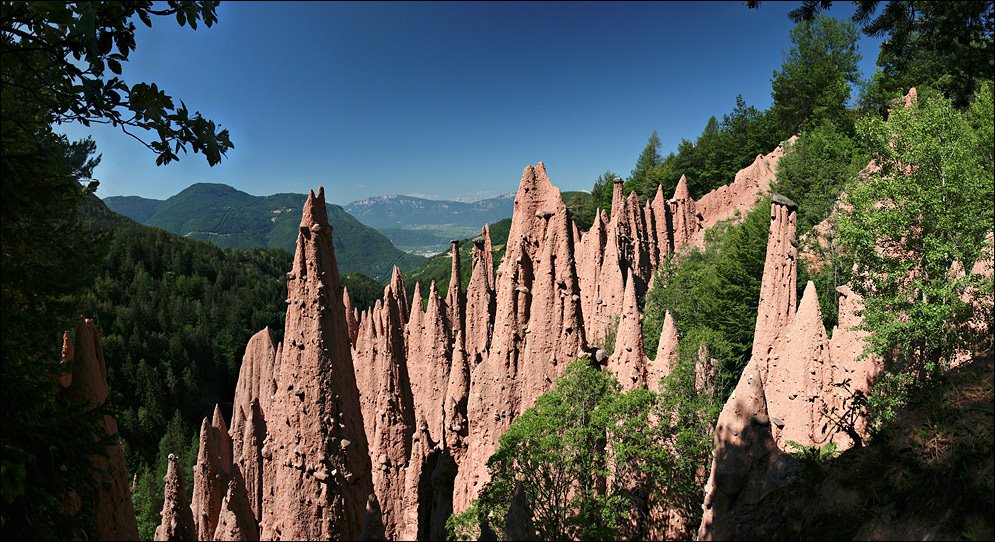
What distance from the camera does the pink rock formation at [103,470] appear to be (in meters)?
6.11

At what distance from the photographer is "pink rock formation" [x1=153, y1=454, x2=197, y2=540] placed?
10.2m

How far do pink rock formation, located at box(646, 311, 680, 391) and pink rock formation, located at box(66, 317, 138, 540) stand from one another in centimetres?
1356

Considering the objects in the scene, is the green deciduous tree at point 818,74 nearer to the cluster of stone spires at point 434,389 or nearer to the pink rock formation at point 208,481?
the cluster of stone spires at point 434,389

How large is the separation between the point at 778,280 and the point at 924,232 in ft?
16.5

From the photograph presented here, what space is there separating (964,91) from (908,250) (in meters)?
4.38

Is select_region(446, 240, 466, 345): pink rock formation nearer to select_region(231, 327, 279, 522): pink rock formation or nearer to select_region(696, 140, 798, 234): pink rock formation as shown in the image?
select_region(231, 327, 279, 522): pink rock formation

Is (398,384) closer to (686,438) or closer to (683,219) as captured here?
(686,438)

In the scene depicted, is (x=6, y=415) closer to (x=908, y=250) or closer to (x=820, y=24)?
(x=908, y=250)

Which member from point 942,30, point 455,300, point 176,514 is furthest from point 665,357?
point 176,514

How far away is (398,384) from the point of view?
16.4 metres

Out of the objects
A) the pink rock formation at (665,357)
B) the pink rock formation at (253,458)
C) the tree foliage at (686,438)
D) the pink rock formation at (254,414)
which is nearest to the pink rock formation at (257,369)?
the pink rock formation at (254,414)

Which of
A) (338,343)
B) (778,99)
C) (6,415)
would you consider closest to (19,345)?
(6,415)

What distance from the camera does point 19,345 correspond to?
4.91 m

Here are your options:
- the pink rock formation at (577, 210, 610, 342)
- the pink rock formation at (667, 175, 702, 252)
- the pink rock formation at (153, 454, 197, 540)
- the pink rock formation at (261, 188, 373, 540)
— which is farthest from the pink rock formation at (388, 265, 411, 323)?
the pink rock formation at (667, 175, 702, 252)
